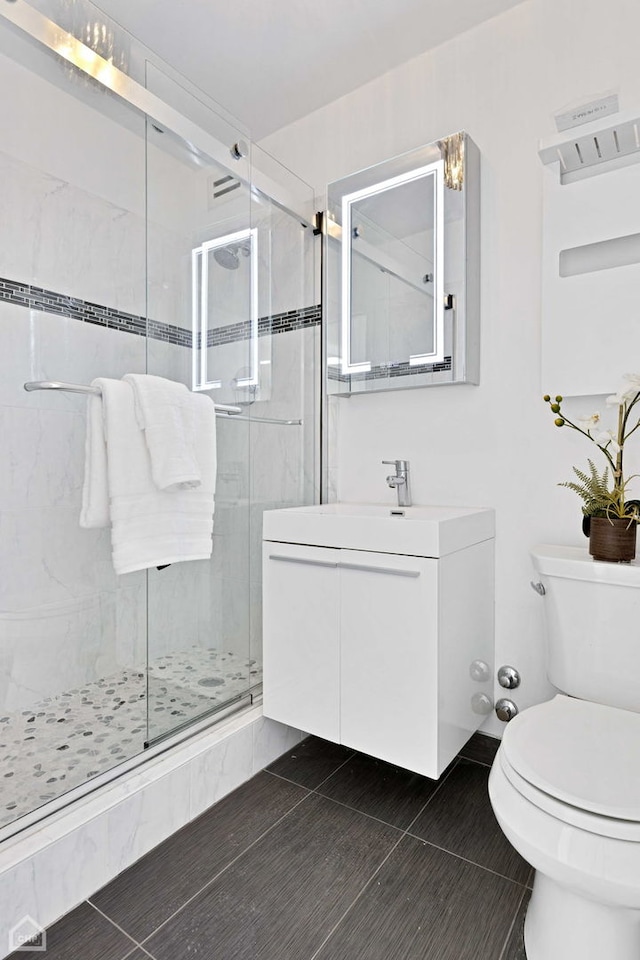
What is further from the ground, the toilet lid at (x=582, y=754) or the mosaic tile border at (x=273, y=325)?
the mosaic tile border at (x=273, y=325)

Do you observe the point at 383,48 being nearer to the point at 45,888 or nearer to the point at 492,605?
the point at 492,605

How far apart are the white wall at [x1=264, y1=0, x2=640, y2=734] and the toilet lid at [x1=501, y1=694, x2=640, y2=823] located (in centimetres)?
50

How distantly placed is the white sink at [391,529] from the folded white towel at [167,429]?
337 mm

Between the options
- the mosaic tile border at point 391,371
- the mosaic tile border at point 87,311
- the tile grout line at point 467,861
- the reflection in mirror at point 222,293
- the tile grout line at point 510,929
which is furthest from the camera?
the mosaic tile border at point 391,371

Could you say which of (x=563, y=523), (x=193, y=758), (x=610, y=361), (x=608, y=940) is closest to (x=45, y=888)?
(x=193, y=758)

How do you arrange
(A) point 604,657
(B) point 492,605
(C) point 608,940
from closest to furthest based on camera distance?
(C) point 608,940
(A) point 604,657
(B) point 492,605

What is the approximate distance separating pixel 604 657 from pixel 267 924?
1.00 meters

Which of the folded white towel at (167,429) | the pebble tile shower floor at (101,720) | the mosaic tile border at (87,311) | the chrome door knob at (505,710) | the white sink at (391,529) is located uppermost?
the mosaic tile border at (87,311)

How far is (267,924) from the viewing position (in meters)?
1.16

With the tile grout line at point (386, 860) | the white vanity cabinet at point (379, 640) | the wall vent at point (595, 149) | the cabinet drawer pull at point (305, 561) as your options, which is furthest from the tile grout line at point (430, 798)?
the wall vent at point (595, 149)

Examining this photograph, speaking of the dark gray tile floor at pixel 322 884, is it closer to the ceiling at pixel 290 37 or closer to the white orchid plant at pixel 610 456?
the white orchid plant at pixel 610 456

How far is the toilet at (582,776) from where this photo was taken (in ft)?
2.91

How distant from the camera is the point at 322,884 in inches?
50.0

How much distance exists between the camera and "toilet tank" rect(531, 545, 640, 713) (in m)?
1.30
